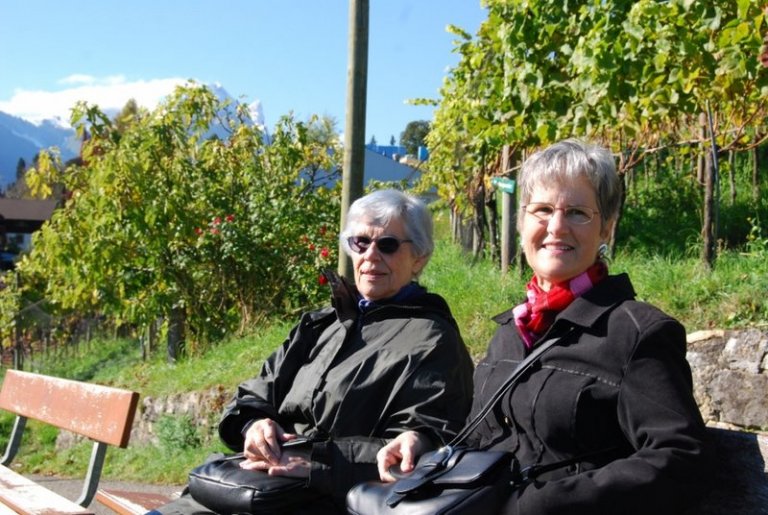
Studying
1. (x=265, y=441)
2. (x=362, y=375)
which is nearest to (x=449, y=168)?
(x=362, y=375)

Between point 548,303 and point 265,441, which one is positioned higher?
point 548,303

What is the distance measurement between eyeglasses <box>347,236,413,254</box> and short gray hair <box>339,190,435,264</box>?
0.13ft

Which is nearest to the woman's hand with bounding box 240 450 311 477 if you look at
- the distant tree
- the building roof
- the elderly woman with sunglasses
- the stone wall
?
the elderly woman with sunglasses

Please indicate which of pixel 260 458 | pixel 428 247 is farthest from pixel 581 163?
pixel 260 458

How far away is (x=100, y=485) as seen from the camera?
7090 mm

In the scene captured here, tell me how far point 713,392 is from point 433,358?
2128 mm

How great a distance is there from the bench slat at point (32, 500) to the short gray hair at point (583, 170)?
6.85ft

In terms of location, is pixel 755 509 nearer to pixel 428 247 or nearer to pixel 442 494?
pixel 442 494

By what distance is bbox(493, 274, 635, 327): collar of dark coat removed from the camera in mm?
2320

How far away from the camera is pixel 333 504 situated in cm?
317

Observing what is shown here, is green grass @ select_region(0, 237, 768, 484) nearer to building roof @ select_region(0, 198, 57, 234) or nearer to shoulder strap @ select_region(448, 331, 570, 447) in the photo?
shoulder strap @ select_region(448, 331, 570, 447)

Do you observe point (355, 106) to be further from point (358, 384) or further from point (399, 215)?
point (358, 384)

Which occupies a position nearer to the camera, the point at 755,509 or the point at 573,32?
the point at 755,509

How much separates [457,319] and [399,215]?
10.2 feet
